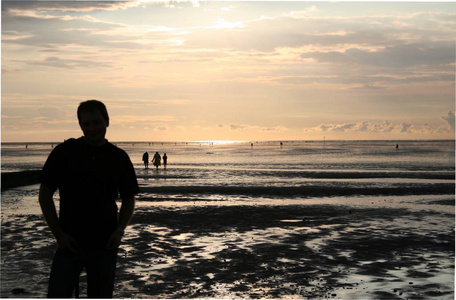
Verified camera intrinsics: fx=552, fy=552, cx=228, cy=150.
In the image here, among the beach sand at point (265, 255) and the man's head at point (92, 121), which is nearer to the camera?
the man's head at point (92, 121)

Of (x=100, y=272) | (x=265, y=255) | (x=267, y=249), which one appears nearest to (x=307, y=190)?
Answer: (x=267, y=249)

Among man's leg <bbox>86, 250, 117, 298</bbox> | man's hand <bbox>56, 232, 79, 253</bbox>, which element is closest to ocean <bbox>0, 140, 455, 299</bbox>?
man's leg <bbox>86, 250, 117, 298</bbox>

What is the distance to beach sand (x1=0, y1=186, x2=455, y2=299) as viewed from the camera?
9938 mm

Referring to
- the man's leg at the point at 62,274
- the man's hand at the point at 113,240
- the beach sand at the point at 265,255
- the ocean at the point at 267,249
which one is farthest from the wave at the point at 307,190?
the man's leg at the point at 62,274

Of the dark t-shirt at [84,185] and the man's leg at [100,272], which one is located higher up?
the dark t-shirt at [84,185]

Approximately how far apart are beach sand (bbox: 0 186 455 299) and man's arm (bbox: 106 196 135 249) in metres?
4.83

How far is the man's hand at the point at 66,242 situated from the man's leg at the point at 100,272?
188 mm

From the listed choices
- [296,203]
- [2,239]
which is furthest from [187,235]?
[296,203]

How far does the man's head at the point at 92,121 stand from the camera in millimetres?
4828

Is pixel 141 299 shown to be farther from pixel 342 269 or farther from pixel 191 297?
pixel 342 269

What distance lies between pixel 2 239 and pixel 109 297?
11531mm

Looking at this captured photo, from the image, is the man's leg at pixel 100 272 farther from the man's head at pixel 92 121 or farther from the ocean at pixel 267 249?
the ocean at pixel 267 249

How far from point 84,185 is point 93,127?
51cm

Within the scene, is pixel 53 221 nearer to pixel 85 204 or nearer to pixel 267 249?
pixel 85 204
